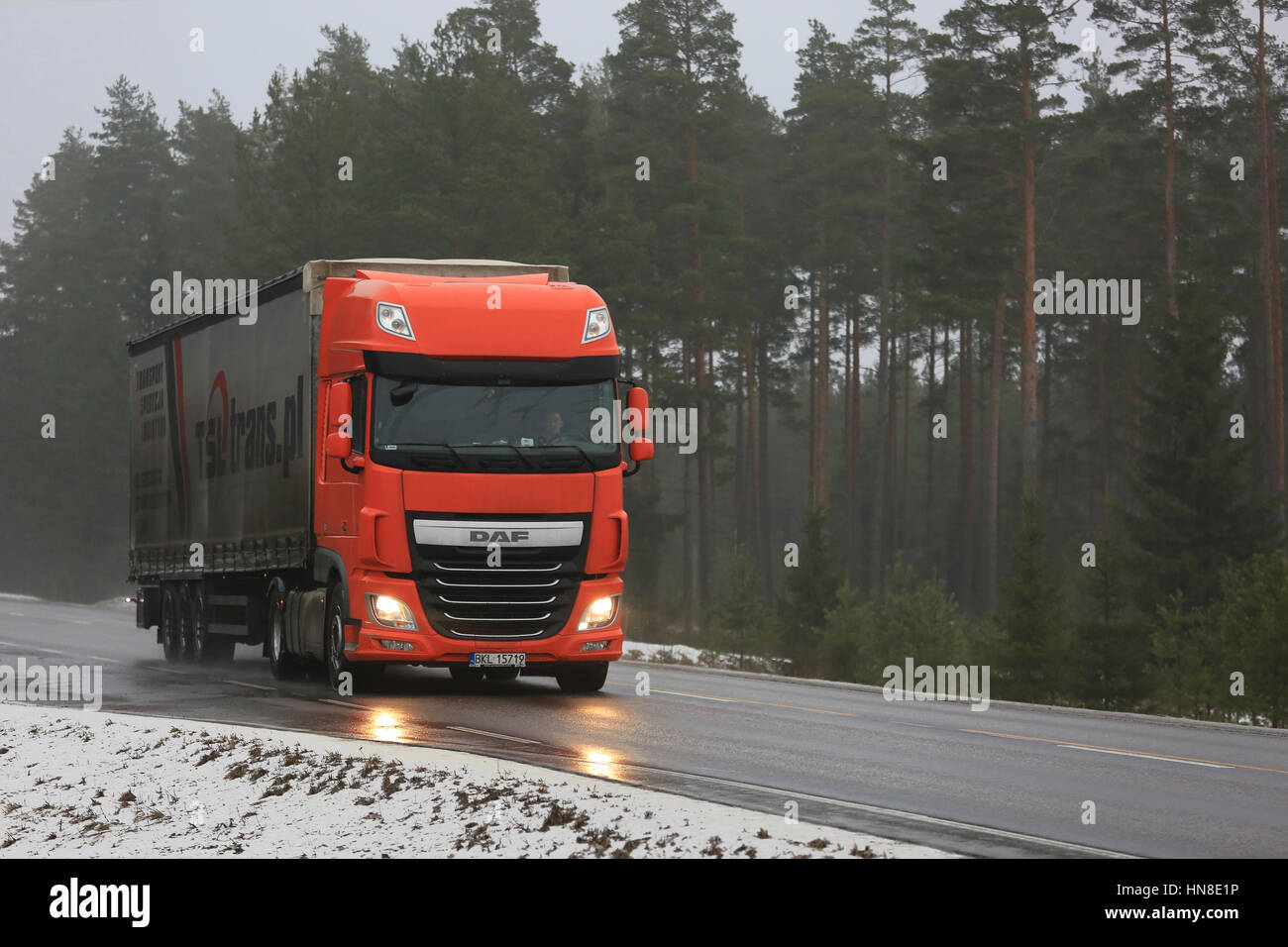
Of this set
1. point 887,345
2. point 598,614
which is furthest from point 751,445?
point 598,614

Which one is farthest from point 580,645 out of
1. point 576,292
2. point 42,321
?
point 42,321

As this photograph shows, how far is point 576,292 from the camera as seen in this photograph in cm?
1830

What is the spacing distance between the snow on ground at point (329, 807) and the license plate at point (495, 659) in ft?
9.58

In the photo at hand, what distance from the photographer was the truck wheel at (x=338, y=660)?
60.2ft

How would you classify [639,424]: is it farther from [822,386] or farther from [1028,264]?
[822,386]

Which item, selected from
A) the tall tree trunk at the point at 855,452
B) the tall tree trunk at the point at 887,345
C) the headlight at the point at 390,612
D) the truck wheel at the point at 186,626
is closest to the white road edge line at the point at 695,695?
the headlight at the point at 390,612

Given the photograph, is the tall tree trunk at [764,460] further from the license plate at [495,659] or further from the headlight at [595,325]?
the license plate at [495,659]

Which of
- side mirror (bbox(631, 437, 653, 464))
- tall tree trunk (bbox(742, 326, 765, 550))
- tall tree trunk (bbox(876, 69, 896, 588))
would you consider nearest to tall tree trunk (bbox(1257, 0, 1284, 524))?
tall tree trunk (bbox(876, 69, 896, 588))

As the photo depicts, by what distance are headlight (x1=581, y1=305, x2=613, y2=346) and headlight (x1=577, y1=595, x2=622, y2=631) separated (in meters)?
2.69

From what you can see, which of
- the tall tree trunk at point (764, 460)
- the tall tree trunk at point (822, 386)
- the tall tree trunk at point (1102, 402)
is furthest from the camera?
the tall tree trunk at point (764, 460)

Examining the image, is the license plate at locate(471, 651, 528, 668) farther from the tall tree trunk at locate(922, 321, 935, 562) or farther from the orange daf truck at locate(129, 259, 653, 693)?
the tall tree trunk at locate(922, 321, 935, 562)
